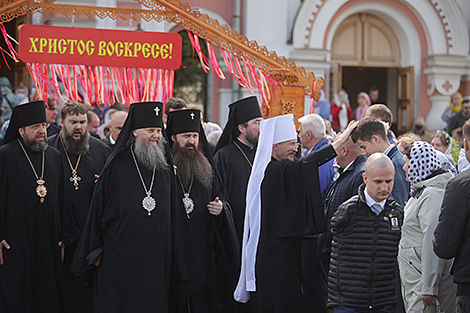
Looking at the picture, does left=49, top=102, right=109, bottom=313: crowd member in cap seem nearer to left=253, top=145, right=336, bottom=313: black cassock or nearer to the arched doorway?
left=253, top=145, right=336, bottom=313: black cassock

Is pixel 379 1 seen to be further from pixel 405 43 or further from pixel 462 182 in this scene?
pixel 462 182

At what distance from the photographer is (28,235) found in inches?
223

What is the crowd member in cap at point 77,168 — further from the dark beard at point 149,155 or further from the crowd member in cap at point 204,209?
the dark beard at point 149,155

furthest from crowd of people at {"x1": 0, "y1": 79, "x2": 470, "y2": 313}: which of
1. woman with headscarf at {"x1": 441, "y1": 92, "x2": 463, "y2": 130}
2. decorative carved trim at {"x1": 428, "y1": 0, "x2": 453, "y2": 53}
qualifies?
decorative carved trim at {"x1": 428, "y1": 0, "x2": 453, "y2": 53}

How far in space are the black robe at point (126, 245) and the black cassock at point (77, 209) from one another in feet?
2.41

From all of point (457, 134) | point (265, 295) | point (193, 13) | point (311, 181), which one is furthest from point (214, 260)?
point (457, 134)

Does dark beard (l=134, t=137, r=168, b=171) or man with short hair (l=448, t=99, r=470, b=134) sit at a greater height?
man with short hair (l=448, t=99, r=470, b=134)

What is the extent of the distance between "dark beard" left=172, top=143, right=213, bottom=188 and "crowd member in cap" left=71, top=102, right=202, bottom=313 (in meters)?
0.33

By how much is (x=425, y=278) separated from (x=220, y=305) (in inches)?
86.2

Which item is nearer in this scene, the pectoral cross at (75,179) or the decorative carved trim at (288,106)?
the pectoral cross at (75,179)

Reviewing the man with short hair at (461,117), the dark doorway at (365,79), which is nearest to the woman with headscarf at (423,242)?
the man with short hair at (461,117)

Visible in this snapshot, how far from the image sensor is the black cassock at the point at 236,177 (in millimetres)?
6387

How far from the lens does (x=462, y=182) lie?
12.6 ft

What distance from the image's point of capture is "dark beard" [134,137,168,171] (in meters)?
5.37
